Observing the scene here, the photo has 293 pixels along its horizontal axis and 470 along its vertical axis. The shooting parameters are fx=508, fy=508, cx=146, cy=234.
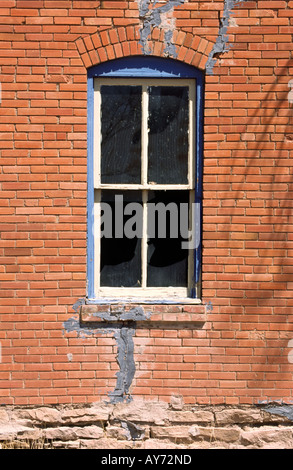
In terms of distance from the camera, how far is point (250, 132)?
446 centimetres

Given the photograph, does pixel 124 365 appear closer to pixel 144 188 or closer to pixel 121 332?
pixel 121 332

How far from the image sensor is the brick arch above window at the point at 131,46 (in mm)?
4406

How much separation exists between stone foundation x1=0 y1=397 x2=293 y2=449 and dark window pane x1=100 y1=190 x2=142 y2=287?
112cm

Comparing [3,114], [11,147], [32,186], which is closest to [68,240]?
[32,186]

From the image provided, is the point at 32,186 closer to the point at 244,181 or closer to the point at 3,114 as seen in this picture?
the point at 3,114

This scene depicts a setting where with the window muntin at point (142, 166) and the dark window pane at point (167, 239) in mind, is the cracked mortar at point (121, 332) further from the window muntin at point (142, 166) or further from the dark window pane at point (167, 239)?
the dark window pane at point (167, 239)

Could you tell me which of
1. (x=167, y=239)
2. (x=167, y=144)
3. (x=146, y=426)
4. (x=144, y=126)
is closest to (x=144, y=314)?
(x=167, y=239)

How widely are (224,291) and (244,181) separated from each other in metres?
0.98

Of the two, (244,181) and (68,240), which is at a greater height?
(244,181)

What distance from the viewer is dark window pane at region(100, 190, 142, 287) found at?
15.0 feet

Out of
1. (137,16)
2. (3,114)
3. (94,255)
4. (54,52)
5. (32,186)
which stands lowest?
(94,255)

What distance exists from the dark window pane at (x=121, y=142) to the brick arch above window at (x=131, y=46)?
0.39 m

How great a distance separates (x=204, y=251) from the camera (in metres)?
4.48

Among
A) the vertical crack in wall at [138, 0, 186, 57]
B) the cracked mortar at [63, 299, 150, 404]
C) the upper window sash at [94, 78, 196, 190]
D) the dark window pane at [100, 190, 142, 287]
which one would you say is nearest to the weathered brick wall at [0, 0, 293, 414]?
the cracked mortar at [63, 299, 150, 404]
